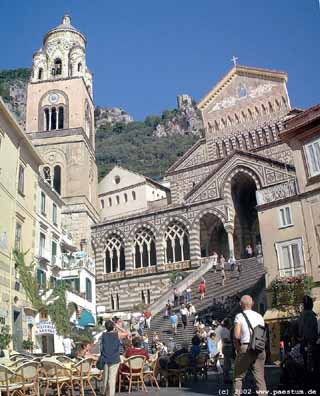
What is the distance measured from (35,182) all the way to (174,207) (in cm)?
1377

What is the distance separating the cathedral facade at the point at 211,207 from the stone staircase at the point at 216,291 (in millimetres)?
4254

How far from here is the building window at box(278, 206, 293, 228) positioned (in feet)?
58.0

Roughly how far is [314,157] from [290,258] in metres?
3.81

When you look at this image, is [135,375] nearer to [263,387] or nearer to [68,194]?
[263,387]

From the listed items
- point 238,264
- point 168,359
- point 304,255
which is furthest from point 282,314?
point 238,264

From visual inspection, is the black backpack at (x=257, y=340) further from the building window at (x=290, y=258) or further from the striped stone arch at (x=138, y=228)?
the striped stone arch at (x=138, y=228)

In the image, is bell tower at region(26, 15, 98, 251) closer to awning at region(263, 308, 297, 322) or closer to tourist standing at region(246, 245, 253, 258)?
tourist standing at region(246, 245, 253, 258)

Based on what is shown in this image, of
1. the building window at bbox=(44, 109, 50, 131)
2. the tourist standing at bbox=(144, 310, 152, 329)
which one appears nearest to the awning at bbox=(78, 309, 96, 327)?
the tourist standing at bbox=(144, 310, 152, 329)

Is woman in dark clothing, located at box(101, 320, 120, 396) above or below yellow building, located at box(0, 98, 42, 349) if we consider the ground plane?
below

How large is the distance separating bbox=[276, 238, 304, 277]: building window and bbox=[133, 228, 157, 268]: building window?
1965 centimetres

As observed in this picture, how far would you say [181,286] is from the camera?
2895 centimetres

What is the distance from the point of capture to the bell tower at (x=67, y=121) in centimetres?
3838

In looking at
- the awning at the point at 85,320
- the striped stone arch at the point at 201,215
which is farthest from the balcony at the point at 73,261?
the striped stone arch at the point at 201,215

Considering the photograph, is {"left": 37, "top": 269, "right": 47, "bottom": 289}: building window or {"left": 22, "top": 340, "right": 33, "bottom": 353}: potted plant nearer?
{"left": 22, "top": 340, "right": 33, "bottom": 353}: potted plant
